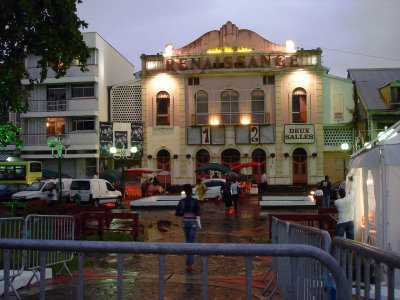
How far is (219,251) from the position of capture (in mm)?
3684

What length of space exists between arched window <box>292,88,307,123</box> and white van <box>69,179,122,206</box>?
18.4 metres

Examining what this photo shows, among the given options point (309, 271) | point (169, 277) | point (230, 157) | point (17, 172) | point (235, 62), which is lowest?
point (169, 277)

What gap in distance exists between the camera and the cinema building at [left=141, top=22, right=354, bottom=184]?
37.5 metres

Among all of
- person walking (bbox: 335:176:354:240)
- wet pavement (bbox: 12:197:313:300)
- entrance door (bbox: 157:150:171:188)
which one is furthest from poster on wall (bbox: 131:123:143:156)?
person walking (bbox: 335:176:354:240)

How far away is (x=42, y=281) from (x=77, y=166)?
119 ft

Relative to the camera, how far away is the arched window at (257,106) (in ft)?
126

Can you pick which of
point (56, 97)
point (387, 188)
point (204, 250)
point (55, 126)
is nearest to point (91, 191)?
point (55, 126)

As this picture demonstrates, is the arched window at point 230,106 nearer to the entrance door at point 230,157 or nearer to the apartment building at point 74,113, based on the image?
the entrance door at point 230,157

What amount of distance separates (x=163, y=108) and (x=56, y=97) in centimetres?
922

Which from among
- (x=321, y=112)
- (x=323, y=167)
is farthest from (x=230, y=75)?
(x=323, y=167)

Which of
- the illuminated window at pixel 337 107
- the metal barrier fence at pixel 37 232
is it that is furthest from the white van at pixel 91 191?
the illuminated window at pixel 337 107

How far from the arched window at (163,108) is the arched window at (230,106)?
4624 mm

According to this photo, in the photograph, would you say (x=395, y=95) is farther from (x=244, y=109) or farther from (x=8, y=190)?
(x=8, y=190)

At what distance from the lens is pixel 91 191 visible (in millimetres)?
24531
